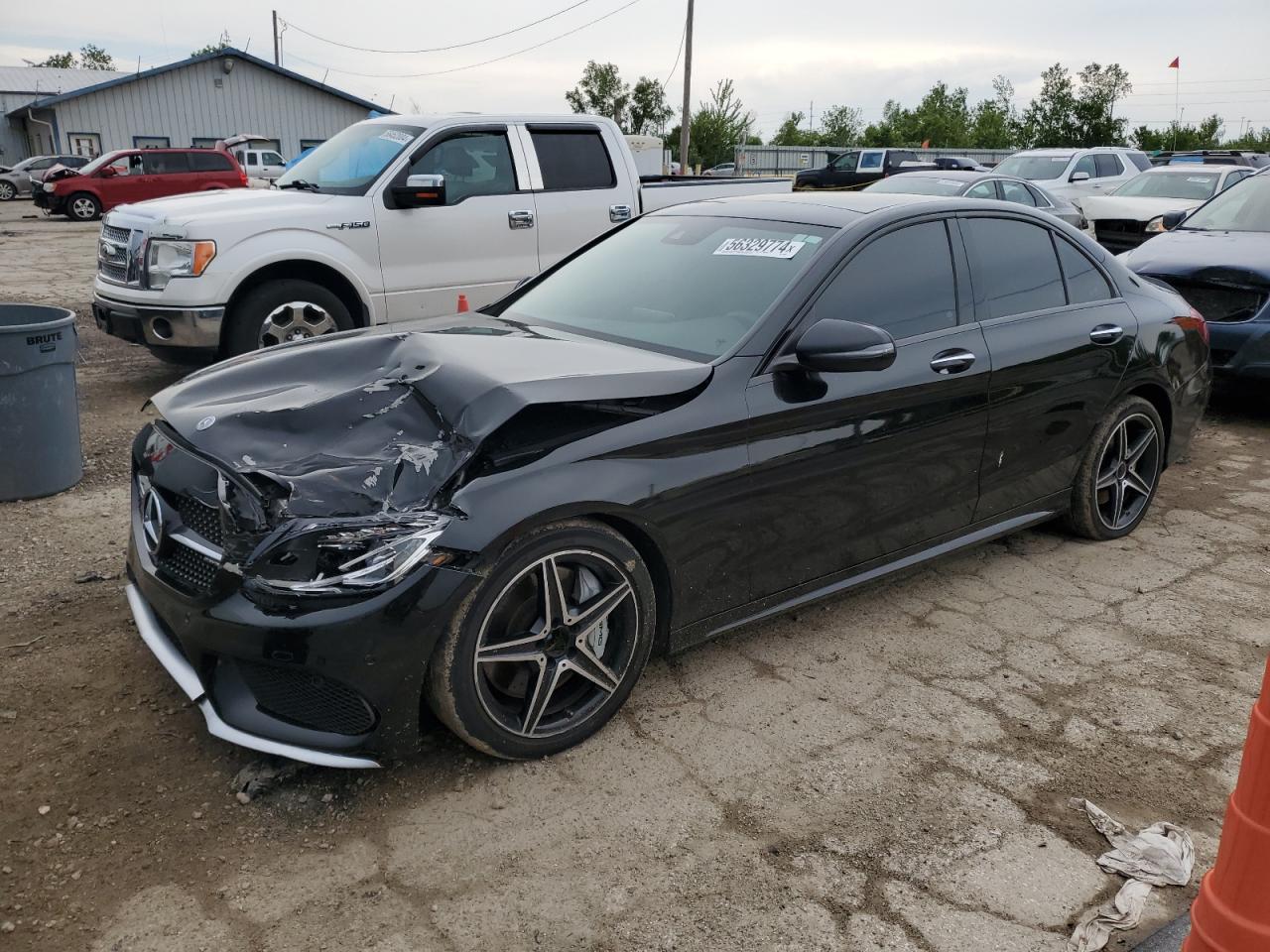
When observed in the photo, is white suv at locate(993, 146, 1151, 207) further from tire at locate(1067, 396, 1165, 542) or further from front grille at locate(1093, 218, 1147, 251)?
tire at locate(1067, 396, 1165, 542)

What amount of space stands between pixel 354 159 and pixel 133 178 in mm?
22283

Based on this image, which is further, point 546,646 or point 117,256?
point 117,256

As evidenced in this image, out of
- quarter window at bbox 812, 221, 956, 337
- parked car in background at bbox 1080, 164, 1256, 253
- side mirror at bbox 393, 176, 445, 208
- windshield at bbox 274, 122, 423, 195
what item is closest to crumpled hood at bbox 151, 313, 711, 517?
quarter window at bbox 812, 221, 956, 337

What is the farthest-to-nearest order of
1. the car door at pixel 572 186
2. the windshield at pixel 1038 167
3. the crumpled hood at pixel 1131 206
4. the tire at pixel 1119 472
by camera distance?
the windshield at pixel 1038 167 < the crumpled hood at pixel 1131 206 < the car door at pixel 572 186 < the tire at pixel 1119 472

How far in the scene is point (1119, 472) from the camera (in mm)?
4906

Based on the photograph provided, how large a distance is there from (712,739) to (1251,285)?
605 cm

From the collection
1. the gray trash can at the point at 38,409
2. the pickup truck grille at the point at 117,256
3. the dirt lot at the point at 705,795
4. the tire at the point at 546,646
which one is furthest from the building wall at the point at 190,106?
the tire at the point at 546,646

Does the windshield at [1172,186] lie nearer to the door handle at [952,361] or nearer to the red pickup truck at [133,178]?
the door handle at [952,361]

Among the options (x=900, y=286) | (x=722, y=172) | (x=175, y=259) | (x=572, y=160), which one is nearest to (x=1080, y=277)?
(x=900, y=286)

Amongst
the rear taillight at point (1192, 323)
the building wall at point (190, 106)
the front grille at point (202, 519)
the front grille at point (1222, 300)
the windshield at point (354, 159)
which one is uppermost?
the building wall at point (190, 106)

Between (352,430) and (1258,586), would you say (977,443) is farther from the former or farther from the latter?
(352,430)

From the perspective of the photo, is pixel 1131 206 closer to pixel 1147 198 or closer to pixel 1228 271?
pixel 1147 198

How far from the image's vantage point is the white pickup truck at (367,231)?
6859 mm

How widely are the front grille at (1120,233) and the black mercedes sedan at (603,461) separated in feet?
36.5
